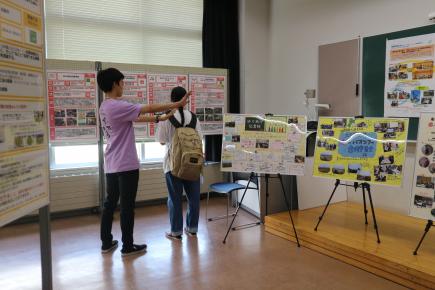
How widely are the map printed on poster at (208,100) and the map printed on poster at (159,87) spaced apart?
258 millimetres

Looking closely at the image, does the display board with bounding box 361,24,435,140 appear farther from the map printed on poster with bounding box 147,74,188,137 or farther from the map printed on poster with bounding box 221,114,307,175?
the map printed on poster with bounding box 147,74,188,137

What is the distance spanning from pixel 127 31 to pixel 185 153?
2384 millimetres

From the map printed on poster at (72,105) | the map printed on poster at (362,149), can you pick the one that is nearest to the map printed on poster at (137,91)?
the map printed on poster at (72,105)

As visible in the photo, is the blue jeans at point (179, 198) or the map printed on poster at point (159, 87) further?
the map printed on poster at point (159, 87)

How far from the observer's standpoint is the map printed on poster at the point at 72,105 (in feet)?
13.6

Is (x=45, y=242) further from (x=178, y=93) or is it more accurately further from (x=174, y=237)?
(x=174, y=237)

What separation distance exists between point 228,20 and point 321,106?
76.1 inches

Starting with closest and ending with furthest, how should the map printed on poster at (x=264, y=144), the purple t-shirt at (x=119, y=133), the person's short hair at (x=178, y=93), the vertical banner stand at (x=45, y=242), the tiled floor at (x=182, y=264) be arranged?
the vertical banner stand at (x=45, y=242)
the tiled floor at (x=182, y=264)
the purple t-shirt at (x=119, y=133)
the person's short hair at (x=178, y=93)
the map printed on poster at (x=264, y=144)

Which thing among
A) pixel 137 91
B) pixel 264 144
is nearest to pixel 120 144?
pixel 264 144

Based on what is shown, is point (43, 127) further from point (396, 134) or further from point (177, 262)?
point (396, 134)

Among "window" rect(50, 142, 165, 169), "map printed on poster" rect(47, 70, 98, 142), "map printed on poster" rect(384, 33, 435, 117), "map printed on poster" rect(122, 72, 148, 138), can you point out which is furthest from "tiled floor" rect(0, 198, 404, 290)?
"map printed on poster" rect(384, 33, 435, 117)

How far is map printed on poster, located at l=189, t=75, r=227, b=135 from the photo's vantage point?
5.00 meters

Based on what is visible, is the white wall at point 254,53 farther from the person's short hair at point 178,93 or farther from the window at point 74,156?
the person's short hair at point 178,93

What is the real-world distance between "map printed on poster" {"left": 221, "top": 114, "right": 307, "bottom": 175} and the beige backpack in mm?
369
